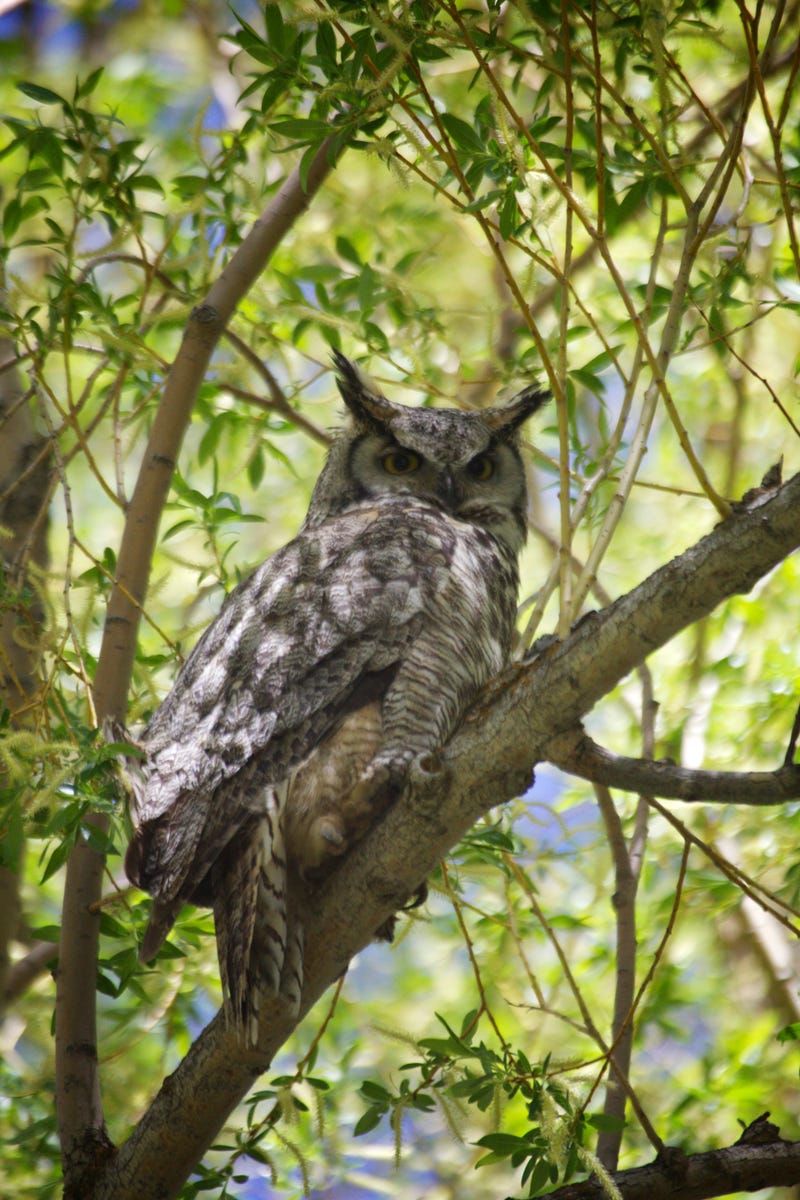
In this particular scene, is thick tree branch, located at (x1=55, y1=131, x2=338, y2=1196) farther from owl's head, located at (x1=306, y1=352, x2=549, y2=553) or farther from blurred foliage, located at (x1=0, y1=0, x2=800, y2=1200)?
owl's head, located at (x1=306, y1=352, x2=549, y2=553)

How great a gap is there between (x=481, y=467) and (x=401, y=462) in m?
0.19

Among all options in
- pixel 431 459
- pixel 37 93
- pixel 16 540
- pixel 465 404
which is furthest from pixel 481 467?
pixel 37 93

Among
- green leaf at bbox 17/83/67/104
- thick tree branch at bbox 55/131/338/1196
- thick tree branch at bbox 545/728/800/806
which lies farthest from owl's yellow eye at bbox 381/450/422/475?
thick tree branch at bbox 545/728/800/806

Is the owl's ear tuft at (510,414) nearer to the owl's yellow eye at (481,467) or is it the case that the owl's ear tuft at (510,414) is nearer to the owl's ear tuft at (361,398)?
the owl's yellow eye at (481,467)

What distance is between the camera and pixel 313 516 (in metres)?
2.78

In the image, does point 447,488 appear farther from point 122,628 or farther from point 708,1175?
point 708,1175

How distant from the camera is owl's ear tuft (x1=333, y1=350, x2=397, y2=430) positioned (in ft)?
9.00

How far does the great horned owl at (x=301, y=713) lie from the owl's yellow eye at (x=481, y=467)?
21cm

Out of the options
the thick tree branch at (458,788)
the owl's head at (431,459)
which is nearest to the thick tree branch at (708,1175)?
the thick tree branch at (458,788)

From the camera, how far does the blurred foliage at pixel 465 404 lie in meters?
1.72

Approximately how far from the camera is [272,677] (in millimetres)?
2020

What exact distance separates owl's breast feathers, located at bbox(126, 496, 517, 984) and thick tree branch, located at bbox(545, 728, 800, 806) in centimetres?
42

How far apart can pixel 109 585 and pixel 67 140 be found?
2.67 ft

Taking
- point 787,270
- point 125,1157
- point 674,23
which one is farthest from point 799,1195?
point 674,23
